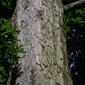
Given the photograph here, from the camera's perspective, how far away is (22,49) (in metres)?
1.45

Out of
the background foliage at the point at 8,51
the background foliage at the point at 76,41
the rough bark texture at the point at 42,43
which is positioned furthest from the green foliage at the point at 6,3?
the background foliage at the point at 76,41

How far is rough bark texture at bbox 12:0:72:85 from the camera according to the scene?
1362 millimetres

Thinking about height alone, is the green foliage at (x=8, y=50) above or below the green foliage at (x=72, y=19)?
Answer: above

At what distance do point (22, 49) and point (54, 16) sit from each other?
658 mm

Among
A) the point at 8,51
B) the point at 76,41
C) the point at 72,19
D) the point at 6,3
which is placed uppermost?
the point at 8,51

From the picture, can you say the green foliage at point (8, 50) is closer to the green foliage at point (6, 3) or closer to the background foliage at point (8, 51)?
the background foliage at point (8, 51)

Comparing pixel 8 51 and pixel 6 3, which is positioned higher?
pixel 8 51

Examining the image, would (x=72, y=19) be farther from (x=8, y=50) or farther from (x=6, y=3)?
(x=8, y=50)

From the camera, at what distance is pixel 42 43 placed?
1.54m

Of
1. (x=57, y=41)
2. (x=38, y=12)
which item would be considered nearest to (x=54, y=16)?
(x=38, y=12)

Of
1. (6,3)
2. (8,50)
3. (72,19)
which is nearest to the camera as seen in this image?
(8,50)

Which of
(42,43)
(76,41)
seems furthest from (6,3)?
(76,41)

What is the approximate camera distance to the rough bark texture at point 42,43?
4.47 feet

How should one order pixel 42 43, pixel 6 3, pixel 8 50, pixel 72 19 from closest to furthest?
pixel 8 50
pixel 42 43
pixel 6 3
pixel 72 19
